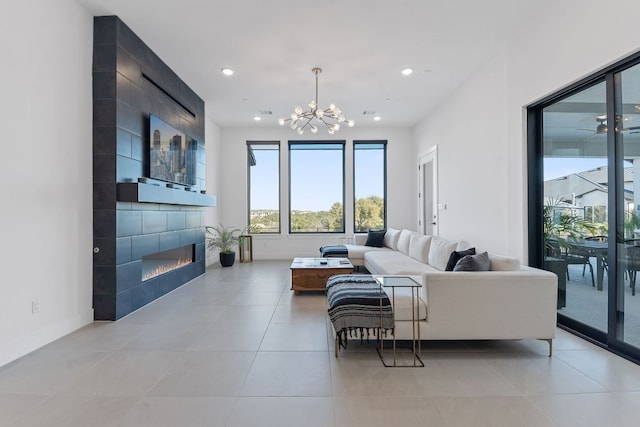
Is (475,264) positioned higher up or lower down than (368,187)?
lower down

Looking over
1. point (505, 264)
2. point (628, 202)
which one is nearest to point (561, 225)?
point (628, 202)

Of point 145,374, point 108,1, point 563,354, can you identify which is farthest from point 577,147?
point 108,1

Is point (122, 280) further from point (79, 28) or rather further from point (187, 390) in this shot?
point (79, 28)

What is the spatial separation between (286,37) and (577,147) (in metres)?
3.29

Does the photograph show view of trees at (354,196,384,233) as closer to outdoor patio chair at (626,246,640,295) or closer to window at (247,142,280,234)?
window at (247,142,280,234)

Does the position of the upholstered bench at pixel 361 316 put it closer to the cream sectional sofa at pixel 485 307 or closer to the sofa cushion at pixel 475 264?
the cream sectional sofa at pixel 485 307

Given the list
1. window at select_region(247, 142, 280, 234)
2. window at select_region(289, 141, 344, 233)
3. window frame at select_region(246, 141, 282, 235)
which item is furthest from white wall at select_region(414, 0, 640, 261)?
window at select_region(247, 142, 280, 234)

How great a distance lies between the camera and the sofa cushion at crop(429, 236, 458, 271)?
420cm

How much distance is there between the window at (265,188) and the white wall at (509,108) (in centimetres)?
387

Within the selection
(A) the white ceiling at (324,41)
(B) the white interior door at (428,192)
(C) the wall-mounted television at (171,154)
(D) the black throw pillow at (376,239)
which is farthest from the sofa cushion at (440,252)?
(C) the wall-mounted television at (171,154)

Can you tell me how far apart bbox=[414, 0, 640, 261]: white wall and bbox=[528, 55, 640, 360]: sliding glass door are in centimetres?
14

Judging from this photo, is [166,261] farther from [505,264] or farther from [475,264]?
[505,264]

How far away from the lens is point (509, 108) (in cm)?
402

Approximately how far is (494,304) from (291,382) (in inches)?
66.8
